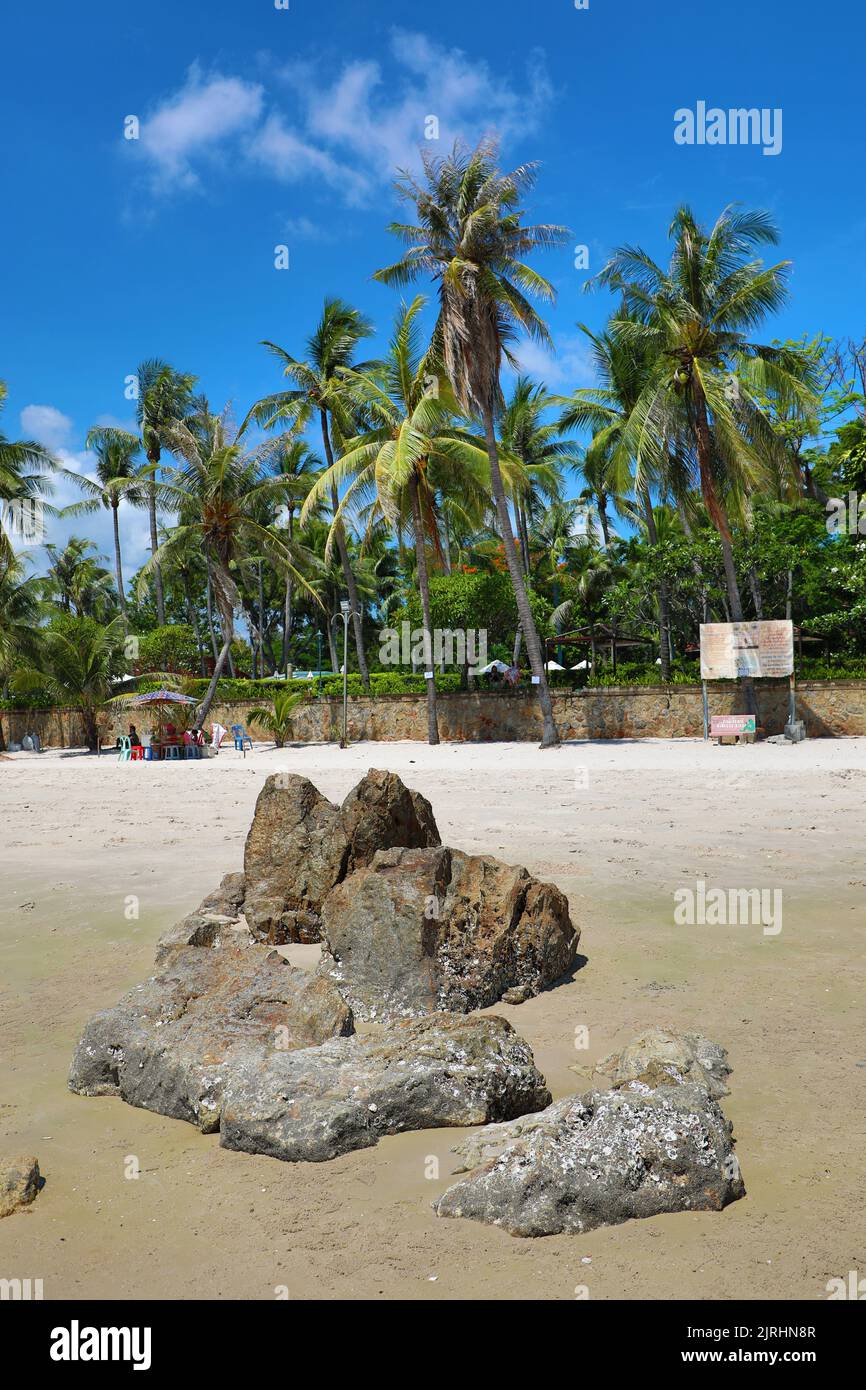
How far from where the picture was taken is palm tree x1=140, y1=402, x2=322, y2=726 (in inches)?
1150

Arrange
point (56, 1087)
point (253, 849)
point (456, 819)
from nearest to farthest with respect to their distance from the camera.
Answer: point (56, 1087)
point (253, 849)
point (456, 819)

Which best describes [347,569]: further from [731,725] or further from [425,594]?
[731,725]

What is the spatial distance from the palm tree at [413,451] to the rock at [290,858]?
17551 millimetres

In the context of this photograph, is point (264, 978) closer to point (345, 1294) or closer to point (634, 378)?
point (345, 1294)

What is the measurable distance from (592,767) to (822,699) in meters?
7.71

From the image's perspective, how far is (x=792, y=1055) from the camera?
4.72 metres

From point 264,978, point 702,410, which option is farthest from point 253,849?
point 702,410

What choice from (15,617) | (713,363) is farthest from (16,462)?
(713,363)

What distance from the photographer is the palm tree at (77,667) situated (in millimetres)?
31844

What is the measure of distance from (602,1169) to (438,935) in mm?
2456

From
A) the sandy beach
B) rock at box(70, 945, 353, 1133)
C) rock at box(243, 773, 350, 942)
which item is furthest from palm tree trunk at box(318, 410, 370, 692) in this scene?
rock at box(70, 945, 353, 1133)

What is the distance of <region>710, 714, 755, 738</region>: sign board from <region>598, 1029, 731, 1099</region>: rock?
18178 mm

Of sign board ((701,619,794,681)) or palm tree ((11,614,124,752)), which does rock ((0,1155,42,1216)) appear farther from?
palm tree ((11,614,124,752))

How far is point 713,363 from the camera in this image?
2339 centimetres
